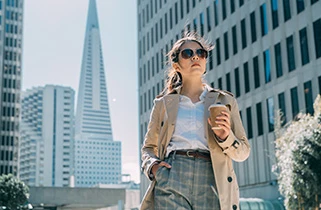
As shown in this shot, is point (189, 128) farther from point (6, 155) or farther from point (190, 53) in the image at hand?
point (6, 155)

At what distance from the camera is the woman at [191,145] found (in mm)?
3305

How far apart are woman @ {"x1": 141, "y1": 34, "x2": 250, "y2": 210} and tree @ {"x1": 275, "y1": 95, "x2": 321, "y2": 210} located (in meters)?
13.5

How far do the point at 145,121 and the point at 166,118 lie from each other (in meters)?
49.4

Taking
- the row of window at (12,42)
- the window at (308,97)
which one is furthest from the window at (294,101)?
the row of window at (12,42)

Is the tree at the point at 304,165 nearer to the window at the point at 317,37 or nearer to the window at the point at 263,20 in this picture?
the window at the point at 317,37

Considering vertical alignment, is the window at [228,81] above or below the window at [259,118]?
above

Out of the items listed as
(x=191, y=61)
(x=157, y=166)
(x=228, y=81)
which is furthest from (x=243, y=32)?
(x=157, y=166)

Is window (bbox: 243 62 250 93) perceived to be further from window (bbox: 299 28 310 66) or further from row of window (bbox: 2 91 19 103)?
row of window (bbox: 2 91 19 103)

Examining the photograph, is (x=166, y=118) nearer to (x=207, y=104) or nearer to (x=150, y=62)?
(x=207, y=104)

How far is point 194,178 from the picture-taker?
3.35 meters

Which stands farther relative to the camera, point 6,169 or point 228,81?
point 6,169

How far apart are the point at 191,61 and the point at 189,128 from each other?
1.46 feet

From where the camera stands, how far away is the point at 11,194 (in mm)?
47000

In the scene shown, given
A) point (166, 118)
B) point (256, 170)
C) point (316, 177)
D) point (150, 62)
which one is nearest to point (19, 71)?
point (150, 62)
